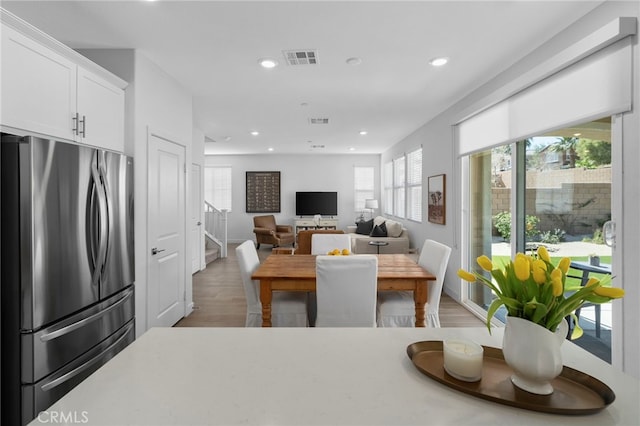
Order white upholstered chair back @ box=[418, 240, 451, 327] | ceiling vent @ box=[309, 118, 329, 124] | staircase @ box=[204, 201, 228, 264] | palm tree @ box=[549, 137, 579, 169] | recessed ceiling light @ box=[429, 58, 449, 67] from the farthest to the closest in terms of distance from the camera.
Result: staircase @ box=[204, 201, 228, 264]
ceiling vent @ box=[309, 118, 329, 124]
recessed ceiling light @ box=[429, 58, 449, 67]
white upholstered chair back @ box=[418, 240, 451, 327]
palm tree @ box=[549, 137, 579, 169]

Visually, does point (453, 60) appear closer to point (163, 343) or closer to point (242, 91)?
point (242, 91)

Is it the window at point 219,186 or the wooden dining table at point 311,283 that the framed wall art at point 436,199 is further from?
the window at point 219,186

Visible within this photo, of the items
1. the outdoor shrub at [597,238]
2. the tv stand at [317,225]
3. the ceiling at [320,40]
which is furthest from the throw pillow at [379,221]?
the outdoor shrub at [597,238]

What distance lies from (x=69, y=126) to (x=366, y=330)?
90.2 inches

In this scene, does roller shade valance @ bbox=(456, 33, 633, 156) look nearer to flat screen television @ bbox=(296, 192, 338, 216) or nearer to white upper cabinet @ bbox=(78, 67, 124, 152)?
white upper cabinet @ bbox=(78, 67, 124, 152)

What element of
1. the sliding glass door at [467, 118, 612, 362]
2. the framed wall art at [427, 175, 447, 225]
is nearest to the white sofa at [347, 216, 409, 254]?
the framed wall art at [427, 175, 447, 225]

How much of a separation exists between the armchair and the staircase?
3.13ft

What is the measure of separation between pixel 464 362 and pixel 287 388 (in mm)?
470

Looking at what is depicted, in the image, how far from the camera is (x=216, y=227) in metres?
7.99

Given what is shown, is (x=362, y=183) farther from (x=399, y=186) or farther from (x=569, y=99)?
(x=569, y=99)

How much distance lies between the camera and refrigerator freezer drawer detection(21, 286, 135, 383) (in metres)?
1.68

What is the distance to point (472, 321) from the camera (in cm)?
364

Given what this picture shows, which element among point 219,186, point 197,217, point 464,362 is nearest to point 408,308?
point 464,362

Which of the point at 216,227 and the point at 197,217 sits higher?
the point at 197,217
